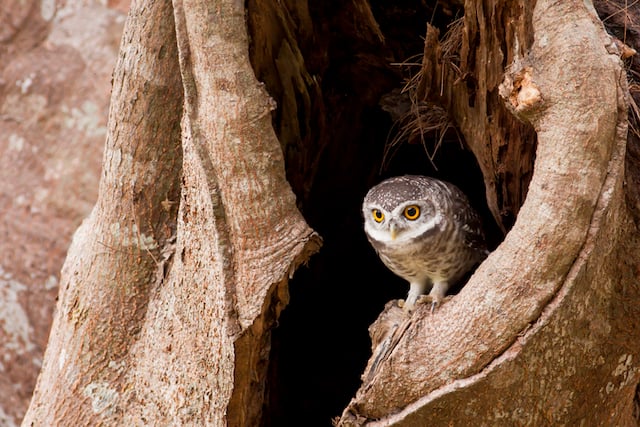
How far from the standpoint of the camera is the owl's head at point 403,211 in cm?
318

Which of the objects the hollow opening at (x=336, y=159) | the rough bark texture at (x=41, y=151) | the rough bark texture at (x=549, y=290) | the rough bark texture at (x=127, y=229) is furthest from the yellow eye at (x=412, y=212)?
the rough bark texture at (x=41, y=151)

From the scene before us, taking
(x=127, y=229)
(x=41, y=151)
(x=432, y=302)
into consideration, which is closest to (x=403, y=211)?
(x=432, y=302)

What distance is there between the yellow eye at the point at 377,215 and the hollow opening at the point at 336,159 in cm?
43

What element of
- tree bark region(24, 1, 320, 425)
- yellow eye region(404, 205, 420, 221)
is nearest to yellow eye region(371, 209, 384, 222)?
yellow eye region(404, 205, 420, 221)

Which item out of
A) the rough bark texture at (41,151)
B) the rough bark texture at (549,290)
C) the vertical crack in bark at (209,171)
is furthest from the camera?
the rough bark texture at (41,151)

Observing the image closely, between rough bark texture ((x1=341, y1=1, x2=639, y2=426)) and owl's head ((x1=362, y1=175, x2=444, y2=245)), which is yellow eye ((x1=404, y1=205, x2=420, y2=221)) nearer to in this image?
owl's head ((x1=362, y1=175, x2=444, y2=245))

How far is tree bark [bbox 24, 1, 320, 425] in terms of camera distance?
9.09ft

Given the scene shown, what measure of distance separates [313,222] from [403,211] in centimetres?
83

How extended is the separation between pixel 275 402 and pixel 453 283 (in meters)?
0.99

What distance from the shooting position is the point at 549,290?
2316 millimetres

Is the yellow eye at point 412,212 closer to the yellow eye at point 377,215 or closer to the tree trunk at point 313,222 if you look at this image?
the yellow eye at point 377,215

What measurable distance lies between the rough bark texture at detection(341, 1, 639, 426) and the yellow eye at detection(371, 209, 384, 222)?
816 mm

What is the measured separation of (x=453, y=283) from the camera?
135 inches

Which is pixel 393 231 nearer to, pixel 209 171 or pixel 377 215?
pixel 377 215
